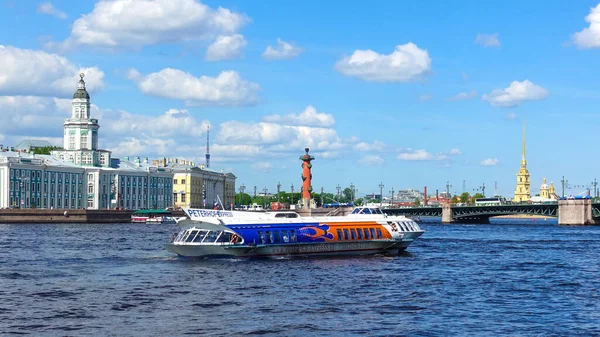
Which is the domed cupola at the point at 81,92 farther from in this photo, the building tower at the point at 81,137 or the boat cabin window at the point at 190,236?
the boat cabin window at the point at 190,236

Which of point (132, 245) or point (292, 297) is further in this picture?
point (132, 245)

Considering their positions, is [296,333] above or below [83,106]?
below

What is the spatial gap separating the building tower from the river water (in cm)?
9536

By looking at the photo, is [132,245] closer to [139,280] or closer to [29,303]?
[139,280]

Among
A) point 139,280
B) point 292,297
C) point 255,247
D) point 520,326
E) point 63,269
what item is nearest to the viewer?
point 520,326

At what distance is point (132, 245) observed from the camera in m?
60.7

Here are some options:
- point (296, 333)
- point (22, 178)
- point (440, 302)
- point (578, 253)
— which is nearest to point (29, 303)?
point (296, 333)

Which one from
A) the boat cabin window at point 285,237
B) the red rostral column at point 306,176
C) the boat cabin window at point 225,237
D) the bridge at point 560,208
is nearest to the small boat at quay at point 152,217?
the red rostral column at point 306,176

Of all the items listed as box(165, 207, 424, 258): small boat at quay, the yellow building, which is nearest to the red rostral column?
the yellow building

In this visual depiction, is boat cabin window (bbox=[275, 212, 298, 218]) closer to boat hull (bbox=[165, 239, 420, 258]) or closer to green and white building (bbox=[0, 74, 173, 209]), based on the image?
boat hull (bbox=[165, 239, 420, 258])

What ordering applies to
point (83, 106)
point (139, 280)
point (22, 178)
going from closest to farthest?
point (139, 280) → point (22, 178) → point (83, 106)

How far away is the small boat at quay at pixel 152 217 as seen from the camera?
427 ft

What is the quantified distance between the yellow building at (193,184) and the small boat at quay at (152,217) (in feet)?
79.6

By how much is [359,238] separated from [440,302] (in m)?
18.3
